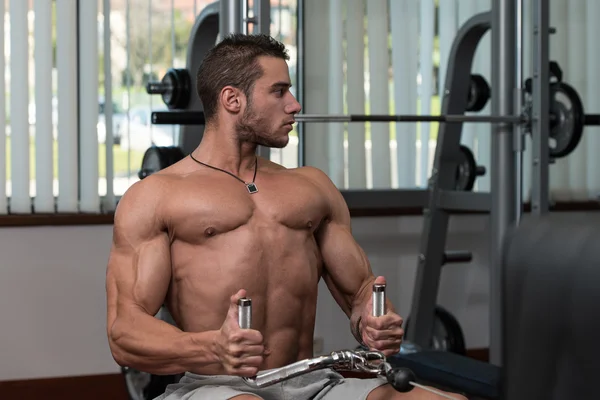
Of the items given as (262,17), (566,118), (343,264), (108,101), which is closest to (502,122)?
(566,118)

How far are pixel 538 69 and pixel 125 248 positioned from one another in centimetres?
160

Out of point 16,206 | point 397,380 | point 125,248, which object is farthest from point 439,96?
point 397,380

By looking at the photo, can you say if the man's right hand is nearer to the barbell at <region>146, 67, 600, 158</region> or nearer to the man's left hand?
the man's left hand

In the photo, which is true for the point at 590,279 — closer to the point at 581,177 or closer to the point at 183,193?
the point at 183,193

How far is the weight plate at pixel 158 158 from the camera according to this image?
2632 millimetres

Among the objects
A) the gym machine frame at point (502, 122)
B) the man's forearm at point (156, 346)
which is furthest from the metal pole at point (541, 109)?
the man's forearm at point (156, 346)

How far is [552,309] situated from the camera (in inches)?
27.4

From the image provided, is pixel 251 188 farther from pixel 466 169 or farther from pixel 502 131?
pixel 466 169

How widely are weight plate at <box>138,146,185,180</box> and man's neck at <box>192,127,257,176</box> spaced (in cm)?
90

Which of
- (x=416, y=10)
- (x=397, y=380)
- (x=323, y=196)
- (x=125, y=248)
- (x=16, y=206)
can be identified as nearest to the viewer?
(x=397, y=380)

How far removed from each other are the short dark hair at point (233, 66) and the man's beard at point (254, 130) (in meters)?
0.04

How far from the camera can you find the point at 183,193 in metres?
1.64

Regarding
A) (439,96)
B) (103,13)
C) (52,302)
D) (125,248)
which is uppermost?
(103,13)

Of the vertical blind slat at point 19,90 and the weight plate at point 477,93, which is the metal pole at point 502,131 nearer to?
the weight plate at point 477,93
